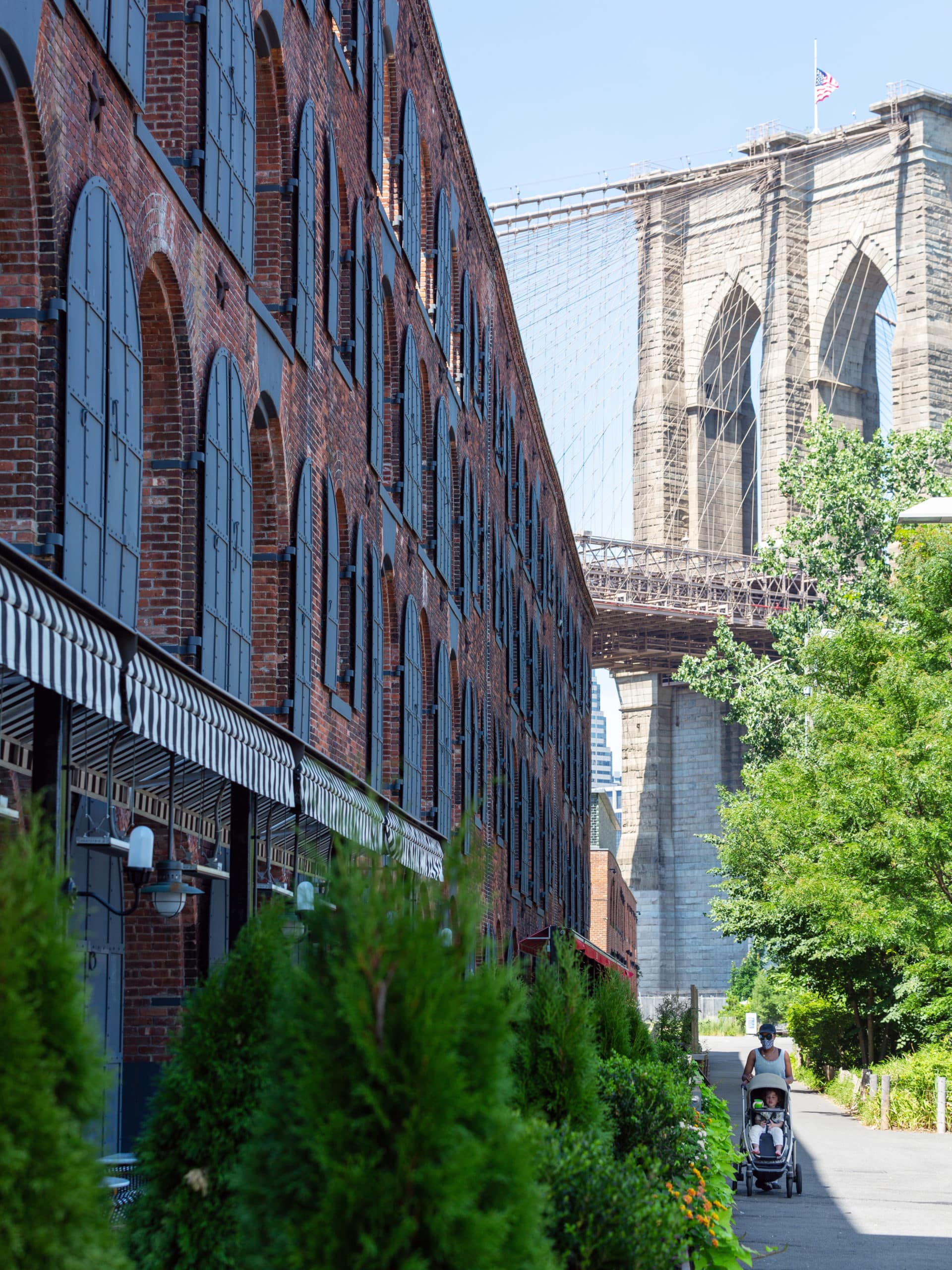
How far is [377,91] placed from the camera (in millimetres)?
19844

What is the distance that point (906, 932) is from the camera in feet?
86.7

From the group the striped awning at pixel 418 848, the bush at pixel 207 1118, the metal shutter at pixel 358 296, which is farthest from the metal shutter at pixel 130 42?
the metal shutter at pixel 358 296

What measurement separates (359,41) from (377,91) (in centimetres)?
121

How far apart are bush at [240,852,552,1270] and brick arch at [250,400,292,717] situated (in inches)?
383

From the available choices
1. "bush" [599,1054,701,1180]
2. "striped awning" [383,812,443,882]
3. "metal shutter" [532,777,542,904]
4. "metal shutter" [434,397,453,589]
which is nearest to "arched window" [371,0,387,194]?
"metal shutter" [434,397,453,589]

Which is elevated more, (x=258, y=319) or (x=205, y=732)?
(x=258, y=319)

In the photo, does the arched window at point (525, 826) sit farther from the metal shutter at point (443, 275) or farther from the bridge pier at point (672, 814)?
the bridge pier at point (672, 814)

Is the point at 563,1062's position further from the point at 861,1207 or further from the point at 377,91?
the point at 377,91

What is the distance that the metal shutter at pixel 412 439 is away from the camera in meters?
21.4

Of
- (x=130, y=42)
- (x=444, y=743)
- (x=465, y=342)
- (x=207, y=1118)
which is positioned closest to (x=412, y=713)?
(x=444, y=743)

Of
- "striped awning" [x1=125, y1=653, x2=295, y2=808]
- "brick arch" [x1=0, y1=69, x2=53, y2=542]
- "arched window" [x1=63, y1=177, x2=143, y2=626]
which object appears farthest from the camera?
"arched window" [x1=63, y1=177, x2=143, y2=626]

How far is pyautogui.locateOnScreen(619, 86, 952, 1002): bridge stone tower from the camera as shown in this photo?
86.6 meters

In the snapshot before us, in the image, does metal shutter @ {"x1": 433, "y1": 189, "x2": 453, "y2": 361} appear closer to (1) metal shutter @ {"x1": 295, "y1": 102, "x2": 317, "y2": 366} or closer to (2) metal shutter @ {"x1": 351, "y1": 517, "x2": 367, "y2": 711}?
(2) metal shutter @ {"x1": 351, "y1": 517, "x2": 367, "y2": 711}

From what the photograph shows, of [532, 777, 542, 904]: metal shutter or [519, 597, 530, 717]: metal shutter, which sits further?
[532, 777, 542, 904]: metal shutter
